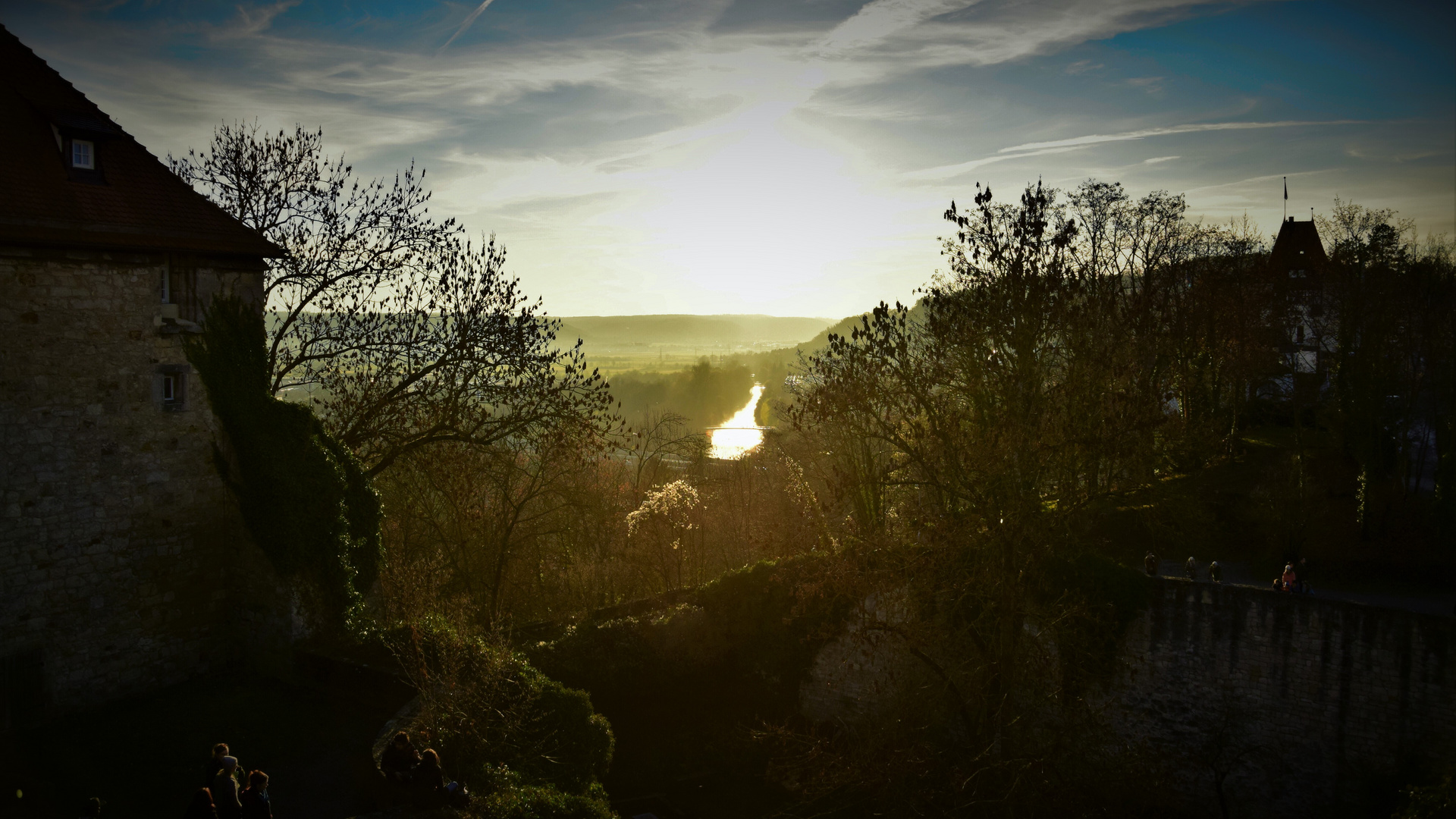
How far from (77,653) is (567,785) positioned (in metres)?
7.43

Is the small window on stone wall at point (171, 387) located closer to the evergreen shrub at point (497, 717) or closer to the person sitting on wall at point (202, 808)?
the evergreen shrub at point (497, 717)

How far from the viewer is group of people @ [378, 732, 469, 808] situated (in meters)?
10.5

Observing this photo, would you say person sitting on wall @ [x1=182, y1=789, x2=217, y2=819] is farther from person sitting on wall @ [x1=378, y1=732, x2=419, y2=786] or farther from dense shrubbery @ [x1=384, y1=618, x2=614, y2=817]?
dense shrubbery @ [x1=384, y1=618, x2=614, y2=817]

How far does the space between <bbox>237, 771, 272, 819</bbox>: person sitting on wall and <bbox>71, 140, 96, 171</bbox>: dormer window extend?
9.55 meters

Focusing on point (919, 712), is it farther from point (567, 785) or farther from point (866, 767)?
point (567, 785)

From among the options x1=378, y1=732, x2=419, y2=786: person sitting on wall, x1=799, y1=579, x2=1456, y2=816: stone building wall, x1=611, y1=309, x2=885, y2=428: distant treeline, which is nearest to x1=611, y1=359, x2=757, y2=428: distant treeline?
x1=611, y1=309, x2=885, y2=428: distant treeline

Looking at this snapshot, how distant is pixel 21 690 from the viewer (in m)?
12.2

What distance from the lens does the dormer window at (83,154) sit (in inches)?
516

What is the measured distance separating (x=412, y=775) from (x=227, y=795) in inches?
76.8

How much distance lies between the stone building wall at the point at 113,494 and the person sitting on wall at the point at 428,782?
5158 mm

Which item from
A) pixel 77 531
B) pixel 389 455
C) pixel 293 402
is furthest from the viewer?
pixel 389 455

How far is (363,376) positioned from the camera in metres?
19.5

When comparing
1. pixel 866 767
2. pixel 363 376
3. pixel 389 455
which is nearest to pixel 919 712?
pixel 866 767

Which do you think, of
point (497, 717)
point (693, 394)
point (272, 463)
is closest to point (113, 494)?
point (272, 463)
